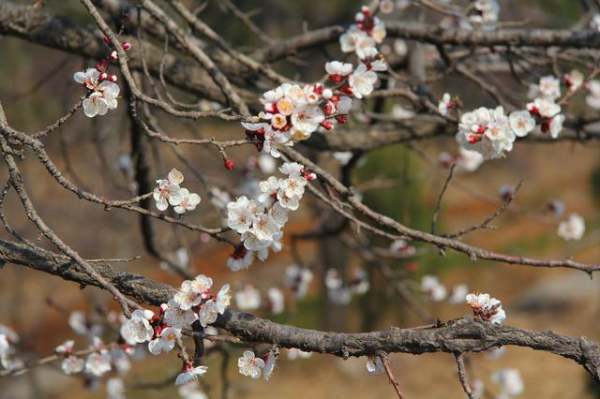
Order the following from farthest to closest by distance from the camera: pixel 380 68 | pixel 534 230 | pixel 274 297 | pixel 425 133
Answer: pixel 534 230 → pixel 274 297 → pixel 425 133 → pixel 380 68

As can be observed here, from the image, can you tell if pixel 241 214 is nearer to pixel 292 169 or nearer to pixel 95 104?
pixel 292 169

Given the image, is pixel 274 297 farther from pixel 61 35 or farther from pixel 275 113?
pixel 275 113

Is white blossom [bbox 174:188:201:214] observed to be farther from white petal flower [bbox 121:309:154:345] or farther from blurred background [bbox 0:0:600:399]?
blurred background [bbox 0:0:600:399]

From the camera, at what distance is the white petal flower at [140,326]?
65.2 inches

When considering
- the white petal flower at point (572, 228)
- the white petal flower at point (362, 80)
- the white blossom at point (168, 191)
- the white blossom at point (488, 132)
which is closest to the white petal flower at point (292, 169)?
the white blossom at point (168, 191)

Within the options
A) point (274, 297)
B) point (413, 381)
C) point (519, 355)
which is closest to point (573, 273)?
point (519, 355)

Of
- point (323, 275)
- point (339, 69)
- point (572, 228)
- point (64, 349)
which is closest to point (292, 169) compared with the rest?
point (339, 69)

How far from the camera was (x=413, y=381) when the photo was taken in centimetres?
805

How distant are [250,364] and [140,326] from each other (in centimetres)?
29

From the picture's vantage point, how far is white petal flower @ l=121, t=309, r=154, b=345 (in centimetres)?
166

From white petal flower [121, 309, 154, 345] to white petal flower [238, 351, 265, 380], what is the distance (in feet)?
0.79

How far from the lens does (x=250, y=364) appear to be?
1.82m

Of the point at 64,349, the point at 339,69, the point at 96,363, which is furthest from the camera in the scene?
the point at 96,363

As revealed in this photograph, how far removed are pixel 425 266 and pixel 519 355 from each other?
1385 mm
